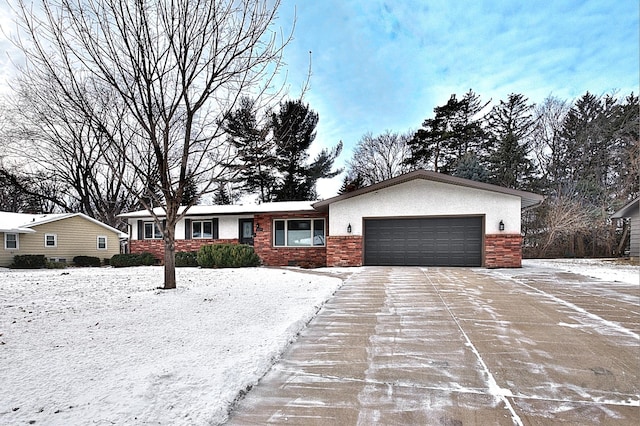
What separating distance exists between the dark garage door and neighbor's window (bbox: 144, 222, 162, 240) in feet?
35.6

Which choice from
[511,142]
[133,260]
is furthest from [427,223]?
[511,142]

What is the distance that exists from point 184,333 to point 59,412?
176 centimetres

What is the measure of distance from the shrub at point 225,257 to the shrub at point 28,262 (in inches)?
369

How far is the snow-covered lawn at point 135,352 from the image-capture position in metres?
2.23

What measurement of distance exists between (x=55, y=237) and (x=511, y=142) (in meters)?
28.7

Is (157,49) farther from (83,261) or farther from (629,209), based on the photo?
(629,209)

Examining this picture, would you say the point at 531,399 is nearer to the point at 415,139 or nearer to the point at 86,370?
the point at 86,370

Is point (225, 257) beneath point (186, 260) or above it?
above

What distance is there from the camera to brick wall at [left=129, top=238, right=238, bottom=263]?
16.2 metres

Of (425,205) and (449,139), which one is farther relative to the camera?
(449,139)

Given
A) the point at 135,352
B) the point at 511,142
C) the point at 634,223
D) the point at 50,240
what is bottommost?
the point at 135,352

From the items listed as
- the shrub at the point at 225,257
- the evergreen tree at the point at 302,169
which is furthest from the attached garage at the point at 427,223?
the evergreen tree at the point at 302,169

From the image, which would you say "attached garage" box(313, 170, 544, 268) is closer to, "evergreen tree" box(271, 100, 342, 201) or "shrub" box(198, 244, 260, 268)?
"shrub" box(198, 244, 260, 268)

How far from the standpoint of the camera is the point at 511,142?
76.1ft
